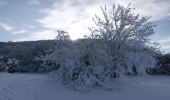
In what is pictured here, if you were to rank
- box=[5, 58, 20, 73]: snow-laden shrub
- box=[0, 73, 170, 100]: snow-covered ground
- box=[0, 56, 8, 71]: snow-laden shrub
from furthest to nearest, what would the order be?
box=[0, 56, 8, 71]: snow-laden shrub
box=[5, 58, 20, 73]: snow-laden shrub
box=[0, 73, 170, 100]: snow-covered ground

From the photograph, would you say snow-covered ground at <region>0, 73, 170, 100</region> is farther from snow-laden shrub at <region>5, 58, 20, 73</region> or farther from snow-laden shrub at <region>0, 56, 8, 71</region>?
snow-laden shrub at <region>0, 56, 8, 71</region>

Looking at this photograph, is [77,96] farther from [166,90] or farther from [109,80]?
[166,90]

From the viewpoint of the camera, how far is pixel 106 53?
53.2ft

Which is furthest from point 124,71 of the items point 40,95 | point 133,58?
point 40,95

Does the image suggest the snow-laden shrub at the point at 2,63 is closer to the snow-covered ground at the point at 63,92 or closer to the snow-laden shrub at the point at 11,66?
the snow-laden shrub at the point at 11,66

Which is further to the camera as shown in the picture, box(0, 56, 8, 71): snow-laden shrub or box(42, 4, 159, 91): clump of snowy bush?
box(0, 56, 8, 71): snow-laden shrub

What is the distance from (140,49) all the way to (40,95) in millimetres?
5780

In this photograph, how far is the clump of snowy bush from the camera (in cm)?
1596

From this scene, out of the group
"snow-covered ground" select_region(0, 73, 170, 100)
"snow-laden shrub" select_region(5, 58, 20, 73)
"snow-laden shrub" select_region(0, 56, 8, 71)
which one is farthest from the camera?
"snow-laden shrub" select_region(0, 56, 8, 71)

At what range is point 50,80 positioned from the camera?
16875 millimetres

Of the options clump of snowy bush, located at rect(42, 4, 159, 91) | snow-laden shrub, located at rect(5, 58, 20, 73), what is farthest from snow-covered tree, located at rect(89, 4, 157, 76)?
snow-laden shrub, located at rect(5, 58, 20, 73)

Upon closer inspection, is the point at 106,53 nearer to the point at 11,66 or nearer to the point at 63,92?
the point at 63,92

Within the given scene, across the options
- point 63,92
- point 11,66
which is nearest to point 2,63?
point 11,66

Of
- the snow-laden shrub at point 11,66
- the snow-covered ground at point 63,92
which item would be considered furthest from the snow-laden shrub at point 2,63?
the snow-covered ground at point 63,92
